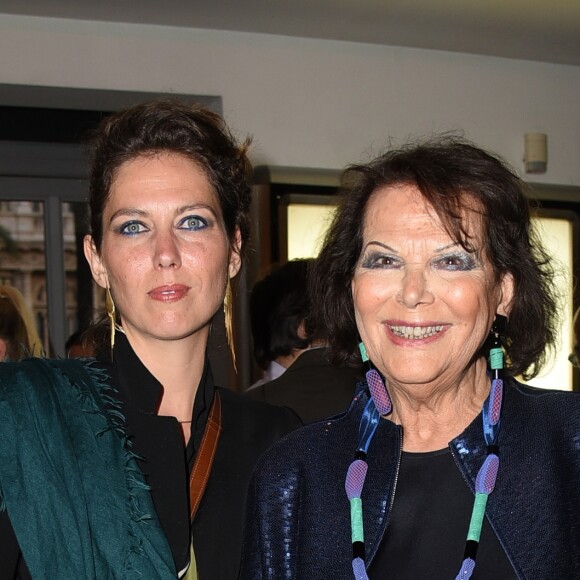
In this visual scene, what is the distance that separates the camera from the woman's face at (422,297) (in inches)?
76.4

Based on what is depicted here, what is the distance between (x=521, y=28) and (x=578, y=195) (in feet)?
4.29

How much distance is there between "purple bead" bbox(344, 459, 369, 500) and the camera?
1968mm

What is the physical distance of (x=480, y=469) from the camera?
192cm

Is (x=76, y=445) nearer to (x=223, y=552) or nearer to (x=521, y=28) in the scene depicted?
(x=223, y=552)

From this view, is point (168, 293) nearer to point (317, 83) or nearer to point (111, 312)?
point (111, 312)

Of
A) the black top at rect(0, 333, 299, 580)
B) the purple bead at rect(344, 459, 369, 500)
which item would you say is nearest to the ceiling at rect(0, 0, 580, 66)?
the black top at rect(0, 333, 299, 580)

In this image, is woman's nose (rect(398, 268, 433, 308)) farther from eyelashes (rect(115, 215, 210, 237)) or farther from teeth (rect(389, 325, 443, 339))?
eyelashes (rect(115, 215, 210, 237))

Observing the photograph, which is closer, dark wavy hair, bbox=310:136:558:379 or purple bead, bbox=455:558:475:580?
purple bead, bbox=455:558:475:580

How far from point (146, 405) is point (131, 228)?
0.39m

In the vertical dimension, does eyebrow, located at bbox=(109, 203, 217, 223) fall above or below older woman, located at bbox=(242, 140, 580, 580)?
above

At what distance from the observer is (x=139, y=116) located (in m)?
2.28

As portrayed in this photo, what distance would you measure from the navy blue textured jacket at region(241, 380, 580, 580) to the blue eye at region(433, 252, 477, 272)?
0.31m

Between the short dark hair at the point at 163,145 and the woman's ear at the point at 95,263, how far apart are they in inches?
1.2

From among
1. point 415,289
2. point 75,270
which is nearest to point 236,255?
point 415,289
